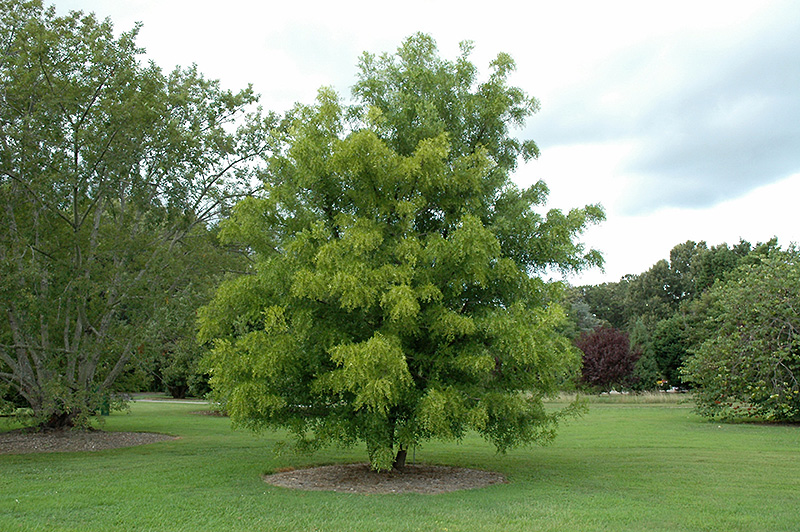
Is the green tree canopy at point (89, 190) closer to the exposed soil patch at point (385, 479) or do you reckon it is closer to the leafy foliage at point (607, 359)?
the exposed soil patch at point (385, 479)

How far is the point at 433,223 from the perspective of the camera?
37.2 feet

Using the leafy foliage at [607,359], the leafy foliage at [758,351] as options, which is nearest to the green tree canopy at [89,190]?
the leafy foliage at [758,351]

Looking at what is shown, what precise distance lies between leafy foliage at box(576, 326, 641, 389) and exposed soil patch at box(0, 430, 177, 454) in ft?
90.7

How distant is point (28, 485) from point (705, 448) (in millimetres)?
13686

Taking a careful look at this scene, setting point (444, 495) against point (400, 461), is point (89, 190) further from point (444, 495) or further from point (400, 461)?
point (444, 495)

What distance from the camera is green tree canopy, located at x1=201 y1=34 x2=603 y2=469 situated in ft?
31.2

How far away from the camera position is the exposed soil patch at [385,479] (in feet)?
33.9

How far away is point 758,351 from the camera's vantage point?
2133 cm

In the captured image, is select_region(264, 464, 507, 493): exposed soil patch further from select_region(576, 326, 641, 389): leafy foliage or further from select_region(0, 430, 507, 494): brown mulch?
select_region(576, 326, 641, 389): leafy foliage

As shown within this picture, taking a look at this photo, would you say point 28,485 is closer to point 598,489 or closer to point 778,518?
point 598,489

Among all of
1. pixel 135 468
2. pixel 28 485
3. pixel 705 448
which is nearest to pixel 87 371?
pixel 135 468

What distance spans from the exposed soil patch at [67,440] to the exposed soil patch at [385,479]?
6.97m

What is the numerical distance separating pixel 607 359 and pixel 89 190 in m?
31.0

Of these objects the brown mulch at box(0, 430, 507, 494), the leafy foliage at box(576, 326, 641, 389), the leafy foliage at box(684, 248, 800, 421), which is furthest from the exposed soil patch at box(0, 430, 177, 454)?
the leafy foliage at box(576, 326, 641, 389)
